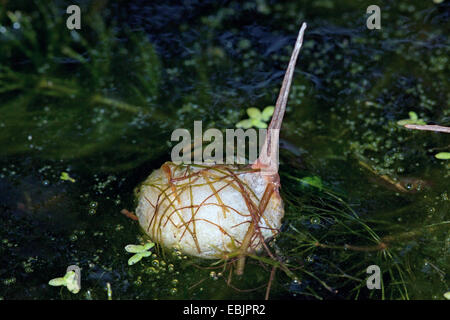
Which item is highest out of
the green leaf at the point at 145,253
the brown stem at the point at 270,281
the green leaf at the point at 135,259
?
the green leaf at the point at 145,253

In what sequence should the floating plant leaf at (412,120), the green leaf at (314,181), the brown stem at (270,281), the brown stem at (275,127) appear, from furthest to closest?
the floating plant leaf at (412,120) < the green leaf at (314,181) < the brown stem at (270,281) < the brown stem at (275,127)

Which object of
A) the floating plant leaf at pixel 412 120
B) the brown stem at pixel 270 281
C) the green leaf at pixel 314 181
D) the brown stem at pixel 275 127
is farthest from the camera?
the floating plant leaf at pixel 412 120

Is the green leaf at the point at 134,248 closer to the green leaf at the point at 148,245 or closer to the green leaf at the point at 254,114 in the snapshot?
the green leaf at the point at 148,245

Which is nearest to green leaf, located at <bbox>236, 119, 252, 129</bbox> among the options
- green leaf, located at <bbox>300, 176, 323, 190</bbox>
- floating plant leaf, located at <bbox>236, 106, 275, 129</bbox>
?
floating plant leaf, located at <bbox>236, 106, 275, 129</bbox>

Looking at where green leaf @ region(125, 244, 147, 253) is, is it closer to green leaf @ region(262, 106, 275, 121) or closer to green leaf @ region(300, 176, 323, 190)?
green leaf @ region(300, 176, 323, 190)

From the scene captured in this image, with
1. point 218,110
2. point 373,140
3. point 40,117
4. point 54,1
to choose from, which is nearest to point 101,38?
point 54,1

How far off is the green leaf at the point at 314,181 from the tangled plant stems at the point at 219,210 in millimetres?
295

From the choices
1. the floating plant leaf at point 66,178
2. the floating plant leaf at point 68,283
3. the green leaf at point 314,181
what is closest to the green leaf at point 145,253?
the floating plant leaf at point 68,283

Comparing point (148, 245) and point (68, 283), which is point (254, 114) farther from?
point (68, 283)

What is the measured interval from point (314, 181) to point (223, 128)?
22.7 inches

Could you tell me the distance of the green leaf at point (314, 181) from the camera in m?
2.33

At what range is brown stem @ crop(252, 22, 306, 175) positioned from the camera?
1.70 m

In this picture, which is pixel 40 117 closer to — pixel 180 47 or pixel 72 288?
pixel 180 47

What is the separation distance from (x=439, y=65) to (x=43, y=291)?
7.76 ft
